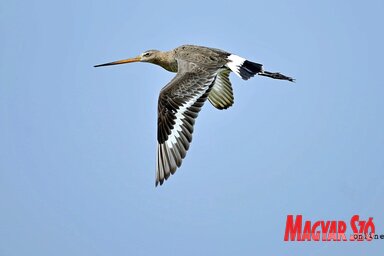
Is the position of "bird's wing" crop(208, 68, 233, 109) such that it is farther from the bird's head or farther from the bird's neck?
the bird's head

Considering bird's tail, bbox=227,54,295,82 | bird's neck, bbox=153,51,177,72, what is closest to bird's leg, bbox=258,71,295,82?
bird's tail, bbox=227,54,295,82

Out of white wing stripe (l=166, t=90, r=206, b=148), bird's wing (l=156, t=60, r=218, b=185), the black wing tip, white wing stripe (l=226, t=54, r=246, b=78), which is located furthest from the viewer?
white wing stripe (l=226, t=54, r=246, b=78)

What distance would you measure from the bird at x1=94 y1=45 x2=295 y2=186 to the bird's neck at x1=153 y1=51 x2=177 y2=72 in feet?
0.89

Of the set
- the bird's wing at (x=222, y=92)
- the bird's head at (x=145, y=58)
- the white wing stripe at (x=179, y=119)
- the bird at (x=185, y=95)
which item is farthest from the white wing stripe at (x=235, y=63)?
the bird's head at (x=145, y=58)

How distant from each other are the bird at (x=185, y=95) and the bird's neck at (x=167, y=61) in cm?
27

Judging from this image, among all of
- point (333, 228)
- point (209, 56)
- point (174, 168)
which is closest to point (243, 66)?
point (209, 56)

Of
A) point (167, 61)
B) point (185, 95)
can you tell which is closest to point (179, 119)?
point (185, 95)

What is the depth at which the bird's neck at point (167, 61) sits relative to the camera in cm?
1350

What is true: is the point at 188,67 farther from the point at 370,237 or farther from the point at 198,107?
the point at 370,237

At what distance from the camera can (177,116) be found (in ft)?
38.5

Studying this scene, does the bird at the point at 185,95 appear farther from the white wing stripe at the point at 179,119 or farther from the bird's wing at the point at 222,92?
the bird's wing at the point at 222,92

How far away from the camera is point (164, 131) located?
11.9 m

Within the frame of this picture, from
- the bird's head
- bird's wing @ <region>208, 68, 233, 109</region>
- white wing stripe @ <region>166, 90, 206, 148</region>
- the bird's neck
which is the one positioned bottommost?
white wing stripe @ <region>166, 90, 206, 148</region>

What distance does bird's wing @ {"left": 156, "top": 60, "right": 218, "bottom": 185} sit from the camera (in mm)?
11562
